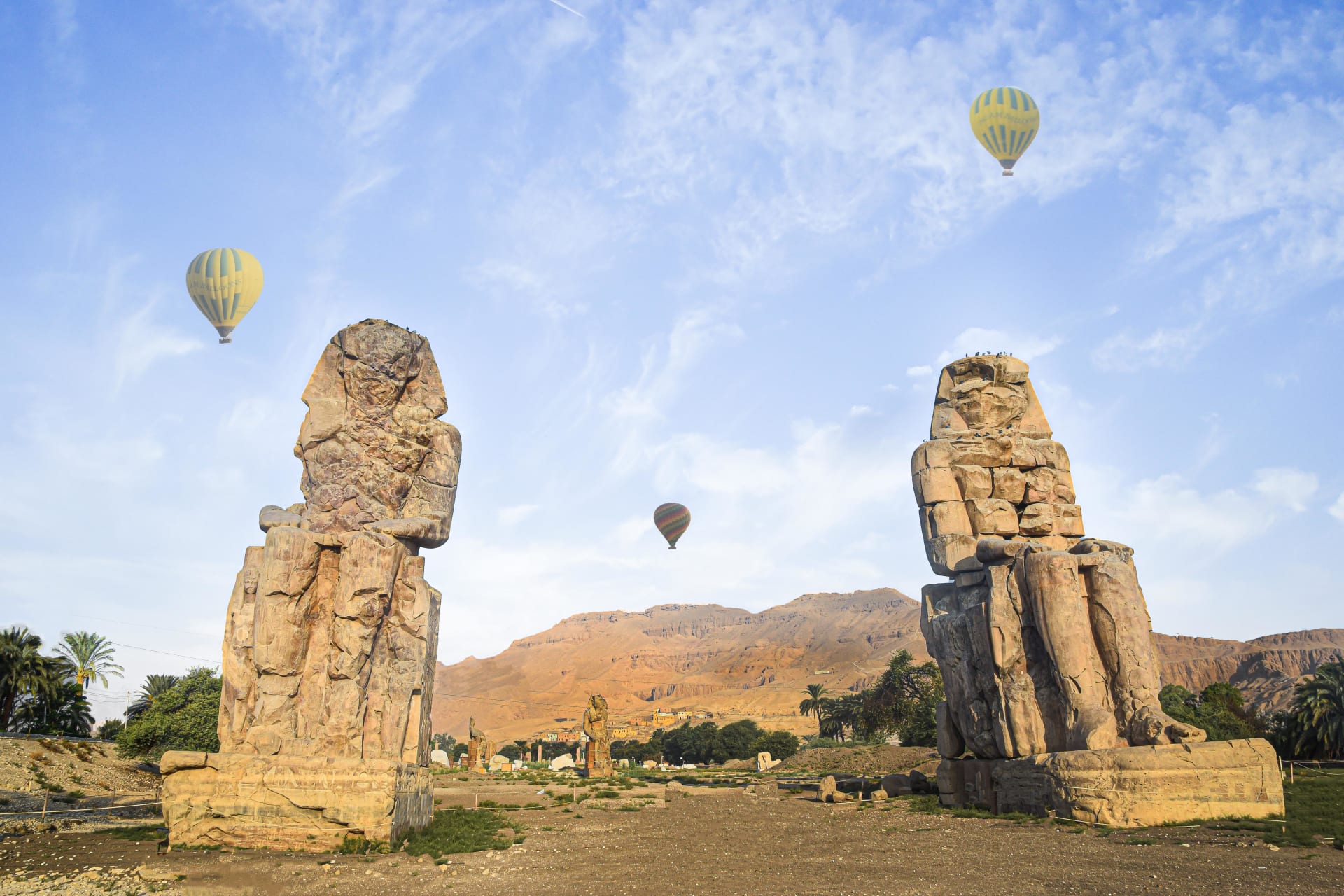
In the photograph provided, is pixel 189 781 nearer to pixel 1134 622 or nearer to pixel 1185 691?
pixel 1134 622

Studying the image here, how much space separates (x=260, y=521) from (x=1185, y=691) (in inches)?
1563

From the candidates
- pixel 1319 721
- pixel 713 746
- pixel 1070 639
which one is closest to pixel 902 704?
pixel 713 746

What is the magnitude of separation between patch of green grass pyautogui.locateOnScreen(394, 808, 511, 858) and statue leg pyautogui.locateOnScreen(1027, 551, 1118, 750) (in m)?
7.26

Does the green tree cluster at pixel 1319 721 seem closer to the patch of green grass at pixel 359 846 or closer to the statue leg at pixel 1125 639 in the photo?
the statue leg at pixel 1125 639

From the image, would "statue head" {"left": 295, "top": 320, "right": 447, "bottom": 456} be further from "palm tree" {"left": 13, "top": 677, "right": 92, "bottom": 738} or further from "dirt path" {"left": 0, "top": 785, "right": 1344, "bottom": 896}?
"palm tree" {"left": 13, "top": 677, "right": 92, "bottom": 738}

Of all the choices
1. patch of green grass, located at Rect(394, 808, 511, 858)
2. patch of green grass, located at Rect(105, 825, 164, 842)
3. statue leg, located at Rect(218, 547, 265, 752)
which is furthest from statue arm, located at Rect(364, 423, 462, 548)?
patch of green grass, located at Rect(105, 825, 164, 842)

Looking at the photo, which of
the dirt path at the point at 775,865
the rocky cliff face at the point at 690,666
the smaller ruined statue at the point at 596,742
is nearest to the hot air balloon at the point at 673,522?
the smaller ruined statue at the point at 596,742

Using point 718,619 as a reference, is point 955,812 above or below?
below

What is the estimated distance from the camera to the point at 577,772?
31062 mm

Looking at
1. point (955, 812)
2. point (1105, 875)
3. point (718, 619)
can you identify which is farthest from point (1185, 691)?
point (718, 619)

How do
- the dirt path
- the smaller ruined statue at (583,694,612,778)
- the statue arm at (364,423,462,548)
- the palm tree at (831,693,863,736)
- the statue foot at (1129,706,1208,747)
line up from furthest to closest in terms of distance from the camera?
1. the palm tree at (831,693,863,736)
2. the smaller ruined statue at (583,694,612,778)
3. the statue arm at (364,423,462,548)
4. the statue foot at (1129,706,1208,747)
5. the dirt path

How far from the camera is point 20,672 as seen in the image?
108 ft

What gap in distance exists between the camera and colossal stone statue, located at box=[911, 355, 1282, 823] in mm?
11867

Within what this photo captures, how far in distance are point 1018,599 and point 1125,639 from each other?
1.50m
